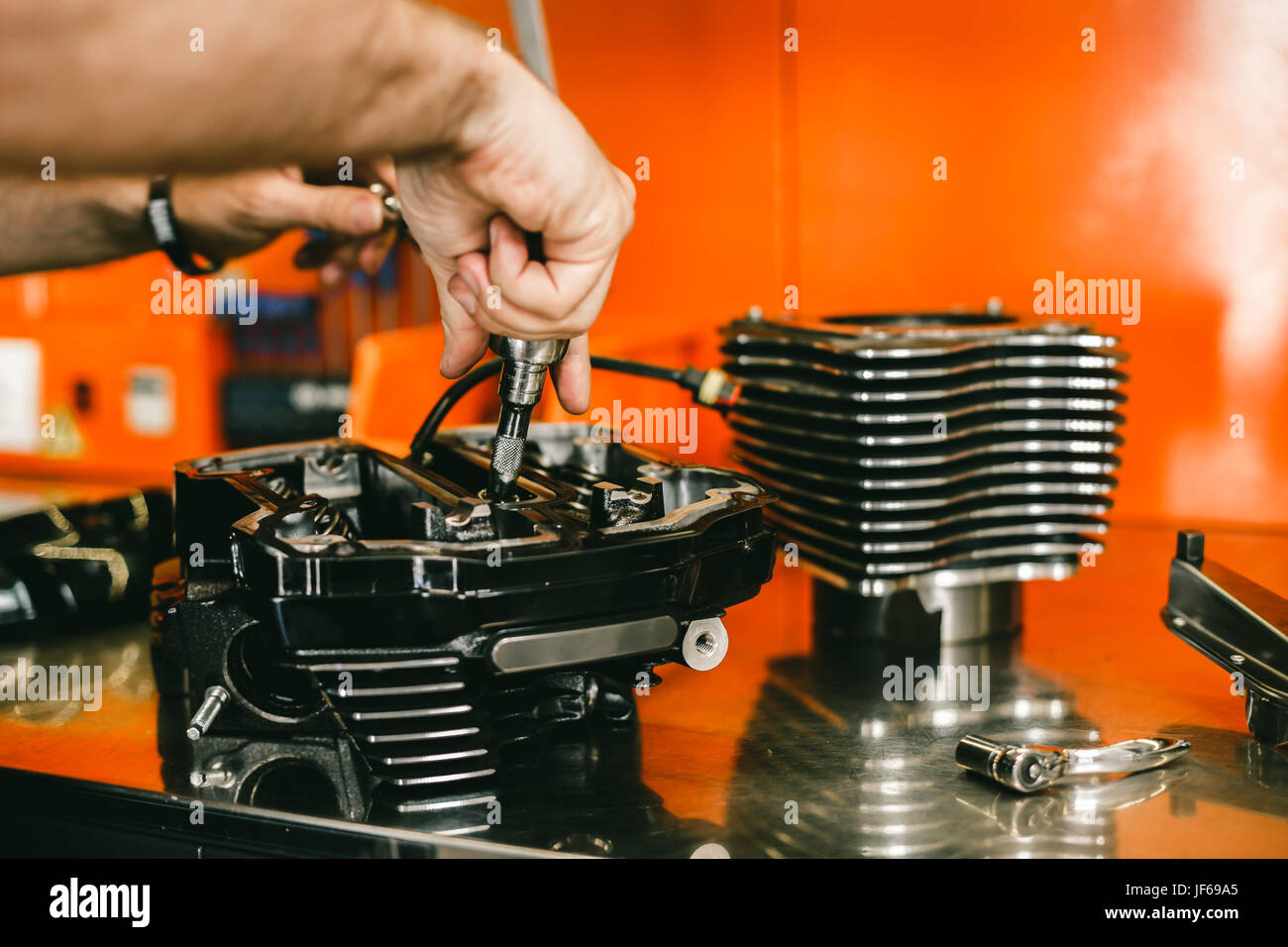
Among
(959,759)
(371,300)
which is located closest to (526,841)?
(959,759)

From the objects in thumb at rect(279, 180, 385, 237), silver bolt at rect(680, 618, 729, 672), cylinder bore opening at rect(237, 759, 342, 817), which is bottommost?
cylinder bore opening at rect(237, 759, 342, 817)

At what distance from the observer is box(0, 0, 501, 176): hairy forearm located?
47 cm

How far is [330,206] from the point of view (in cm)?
107

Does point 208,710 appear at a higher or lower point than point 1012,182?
lower

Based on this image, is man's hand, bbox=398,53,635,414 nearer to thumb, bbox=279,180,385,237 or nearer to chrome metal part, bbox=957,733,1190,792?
thumb, bbox=279,180,385,237

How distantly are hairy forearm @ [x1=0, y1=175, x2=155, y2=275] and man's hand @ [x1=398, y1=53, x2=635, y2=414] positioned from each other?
0.41 metres

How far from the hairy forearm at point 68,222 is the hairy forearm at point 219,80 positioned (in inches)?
20.9

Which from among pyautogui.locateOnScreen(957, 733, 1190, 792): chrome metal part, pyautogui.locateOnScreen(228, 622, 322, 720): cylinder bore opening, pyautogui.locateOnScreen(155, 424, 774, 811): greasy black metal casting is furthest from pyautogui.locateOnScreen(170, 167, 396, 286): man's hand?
pyautogui.locateOnScreen(957, 733, 1190, 792): chrome metal part

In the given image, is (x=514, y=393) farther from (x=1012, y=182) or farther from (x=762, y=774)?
(x=1012, y=182)

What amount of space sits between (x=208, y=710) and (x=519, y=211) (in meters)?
0.49

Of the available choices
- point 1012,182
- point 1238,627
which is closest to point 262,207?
point 1238,627
